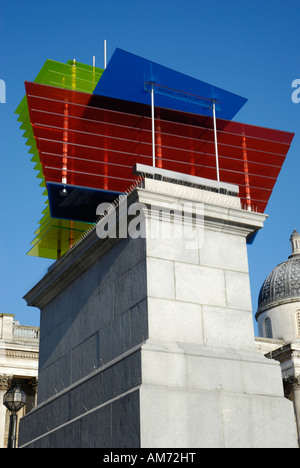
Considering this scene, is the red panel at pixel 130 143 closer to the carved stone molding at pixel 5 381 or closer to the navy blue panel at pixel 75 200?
the navy blue panel at pixel 75 200

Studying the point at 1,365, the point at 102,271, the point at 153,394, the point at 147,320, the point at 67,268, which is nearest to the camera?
the point at 153,394

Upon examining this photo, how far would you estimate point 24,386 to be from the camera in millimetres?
54500

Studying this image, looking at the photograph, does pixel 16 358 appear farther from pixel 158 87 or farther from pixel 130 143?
pixel 158 87

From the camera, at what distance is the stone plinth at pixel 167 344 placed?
39.9ft

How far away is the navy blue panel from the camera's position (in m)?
17.7

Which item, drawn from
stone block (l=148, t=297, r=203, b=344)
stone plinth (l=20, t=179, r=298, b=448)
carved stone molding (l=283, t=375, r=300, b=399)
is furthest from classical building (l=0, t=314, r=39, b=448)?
stone block (l=148, t=297, r=203, b=344)

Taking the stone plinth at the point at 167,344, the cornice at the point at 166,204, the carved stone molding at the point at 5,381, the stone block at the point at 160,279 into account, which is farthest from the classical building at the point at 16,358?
the stone block at the point at 160,279

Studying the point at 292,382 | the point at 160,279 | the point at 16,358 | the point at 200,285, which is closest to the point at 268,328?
the point at 292,382

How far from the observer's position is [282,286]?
72.7 metres

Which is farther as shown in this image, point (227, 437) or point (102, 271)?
point (102, 271)

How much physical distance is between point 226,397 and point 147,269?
2806 mm

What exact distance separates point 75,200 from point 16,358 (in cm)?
3735
